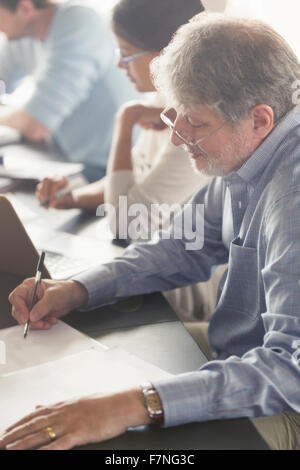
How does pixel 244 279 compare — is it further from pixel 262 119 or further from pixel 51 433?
pixel 51 433

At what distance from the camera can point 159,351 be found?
0.90 metres

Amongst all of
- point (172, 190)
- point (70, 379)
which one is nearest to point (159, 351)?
point (70, 379)

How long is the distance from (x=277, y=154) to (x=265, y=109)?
0.26ft

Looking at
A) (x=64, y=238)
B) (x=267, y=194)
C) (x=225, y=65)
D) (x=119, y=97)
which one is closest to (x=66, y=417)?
(x=267, y=194)

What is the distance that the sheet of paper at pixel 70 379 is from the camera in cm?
75

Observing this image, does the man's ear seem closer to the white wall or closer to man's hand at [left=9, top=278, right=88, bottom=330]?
man's hand at [left=9, top=278, right=88, bottom=330]

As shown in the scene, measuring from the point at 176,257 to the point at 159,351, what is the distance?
0.32 metres

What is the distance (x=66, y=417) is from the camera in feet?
2.24

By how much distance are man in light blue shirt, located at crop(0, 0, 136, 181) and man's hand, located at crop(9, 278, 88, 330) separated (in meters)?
1.17

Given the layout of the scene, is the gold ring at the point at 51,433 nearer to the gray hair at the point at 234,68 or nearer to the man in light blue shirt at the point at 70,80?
the gray hair at the point at 234,68

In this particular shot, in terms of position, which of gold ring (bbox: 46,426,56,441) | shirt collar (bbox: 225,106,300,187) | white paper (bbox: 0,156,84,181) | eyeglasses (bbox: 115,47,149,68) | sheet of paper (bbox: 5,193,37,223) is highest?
eyeglasses (bbox: 115,47,149,68)

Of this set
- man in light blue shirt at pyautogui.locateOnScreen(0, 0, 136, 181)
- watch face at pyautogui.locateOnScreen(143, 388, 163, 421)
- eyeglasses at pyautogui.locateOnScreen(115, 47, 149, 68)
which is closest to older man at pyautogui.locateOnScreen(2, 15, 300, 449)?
watch face at pyautogui.locateOnScreen(143, 388, 163, 421)

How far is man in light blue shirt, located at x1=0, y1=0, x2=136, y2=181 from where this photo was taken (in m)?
2.23
